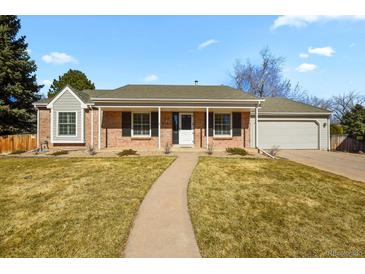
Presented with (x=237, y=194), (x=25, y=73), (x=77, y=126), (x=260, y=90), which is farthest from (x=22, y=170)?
(x=260, y=90)

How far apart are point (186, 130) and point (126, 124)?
14.0 feet

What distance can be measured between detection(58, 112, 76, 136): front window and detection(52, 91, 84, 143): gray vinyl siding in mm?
219

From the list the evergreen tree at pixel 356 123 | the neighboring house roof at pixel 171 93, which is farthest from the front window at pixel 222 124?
the evergreen tree at pixel 356 123

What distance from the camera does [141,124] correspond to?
1527cm

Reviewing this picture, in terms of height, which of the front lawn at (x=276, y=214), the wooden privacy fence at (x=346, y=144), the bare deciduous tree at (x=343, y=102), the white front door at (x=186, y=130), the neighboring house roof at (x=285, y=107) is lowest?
the front lawn at (x=276, y=214)

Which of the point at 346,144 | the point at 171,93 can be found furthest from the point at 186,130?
the point at 346,144

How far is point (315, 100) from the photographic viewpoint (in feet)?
155

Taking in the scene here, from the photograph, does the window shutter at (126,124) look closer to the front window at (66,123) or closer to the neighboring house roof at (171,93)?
the neighboring house roof at (171,93)

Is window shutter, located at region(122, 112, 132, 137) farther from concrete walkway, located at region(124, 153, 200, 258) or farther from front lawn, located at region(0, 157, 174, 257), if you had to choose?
concrete walkway, located at region(124, 153, 200, 258)

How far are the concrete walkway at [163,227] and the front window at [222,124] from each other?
918 centimetres

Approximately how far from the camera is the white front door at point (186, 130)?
1547 cm

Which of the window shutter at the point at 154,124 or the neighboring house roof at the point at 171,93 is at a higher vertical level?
the neighboring house roof at the point at 171,93

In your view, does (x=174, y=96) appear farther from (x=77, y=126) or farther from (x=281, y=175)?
(x=281, y=175)

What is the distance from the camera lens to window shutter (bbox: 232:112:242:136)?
15430 millimetres
